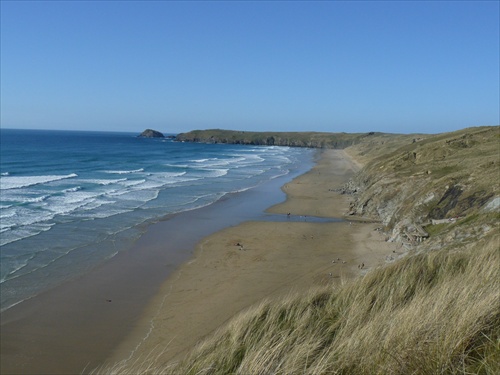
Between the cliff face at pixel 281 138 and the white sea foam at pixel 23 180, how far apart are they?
112323 millimetres

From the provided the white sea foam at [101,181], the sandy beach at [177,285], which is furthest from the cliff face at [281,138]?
the sandy beach at [177,285]

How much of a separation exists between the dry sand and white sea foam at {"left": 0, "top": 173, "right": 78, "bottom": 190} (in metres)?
25.1

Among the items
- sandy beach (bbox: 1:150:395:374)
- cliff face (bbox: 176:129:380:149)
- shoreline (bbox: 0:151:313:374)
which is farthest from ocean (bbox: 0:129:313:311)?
cliff face (bbox: 176:129:380:149)

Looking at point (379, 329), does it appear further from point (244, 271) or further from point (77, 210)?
point (77, 210)

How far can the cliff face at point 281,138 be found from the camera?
152m

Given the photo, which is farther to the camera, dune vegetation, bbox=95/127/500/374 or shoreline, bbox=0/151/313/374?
shoreline, bbox=0/151/313/374

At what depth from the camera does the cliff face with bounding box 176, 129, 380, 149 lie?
152 metres

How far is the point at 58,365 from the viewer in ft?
34.5

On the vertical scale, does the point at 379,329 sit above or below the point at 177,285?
above

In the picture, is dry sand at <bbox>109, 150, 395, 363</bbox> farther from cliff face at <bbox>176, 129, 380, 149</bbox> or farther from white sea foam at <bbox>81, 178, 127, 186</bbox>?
cliff face at <bbox>176, 129, 380, 149</bbox>

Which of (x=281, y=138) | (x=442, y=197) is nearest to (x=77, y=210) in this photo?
(x=442, y=197)

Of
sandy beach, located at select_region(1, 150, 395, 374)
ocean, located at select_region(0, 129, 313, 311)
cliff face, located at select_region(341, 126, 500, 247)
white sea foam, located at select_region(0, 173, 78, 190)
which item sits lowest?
sandy beach, located at select_region(1, 150, 395, 374)

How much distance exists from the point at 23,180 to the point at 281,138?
431 feet

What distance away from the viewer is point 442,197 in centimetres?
2123
